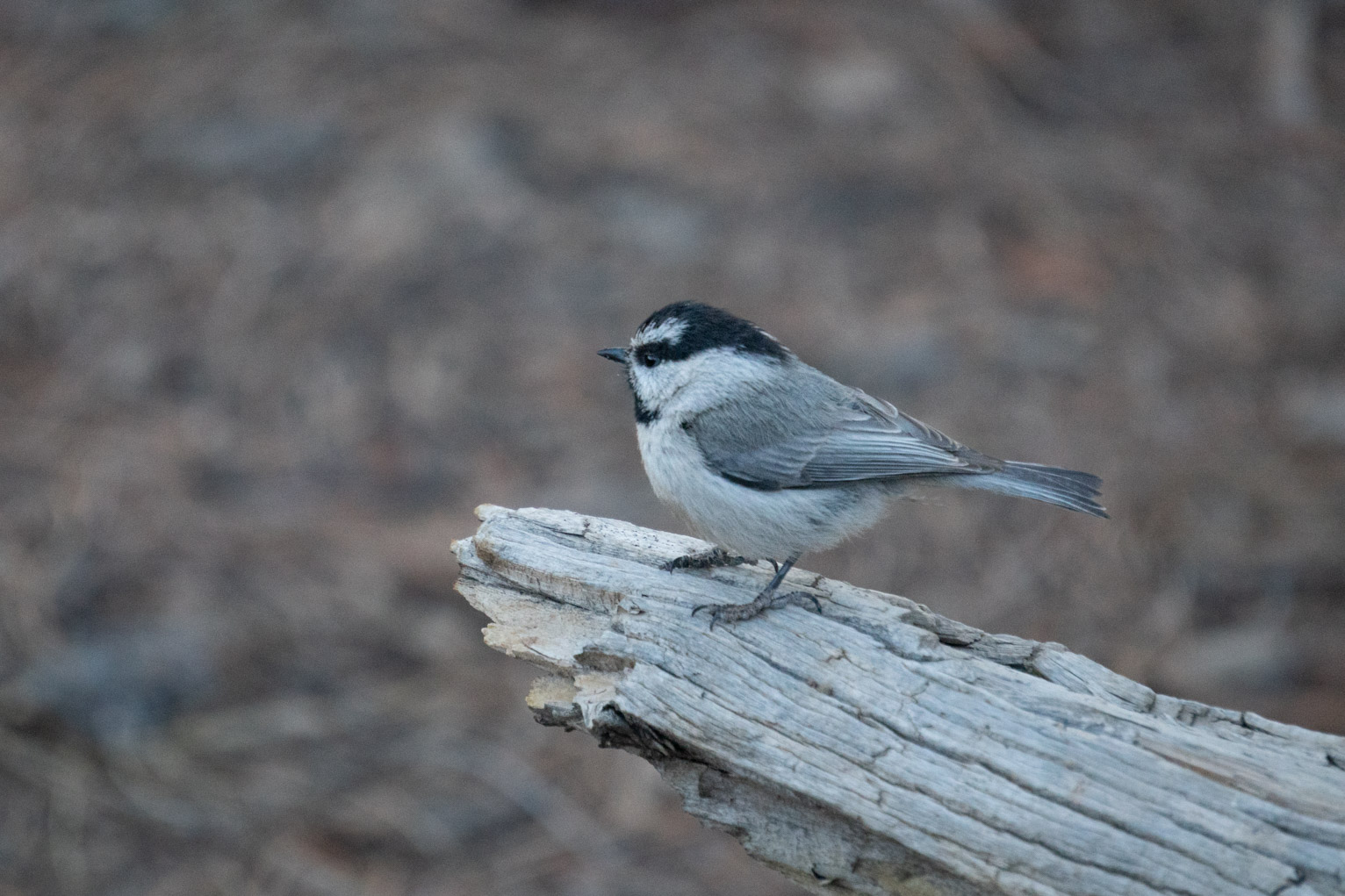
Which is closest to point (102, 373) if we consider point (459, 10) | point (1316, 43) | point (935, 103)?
point (459, 10)

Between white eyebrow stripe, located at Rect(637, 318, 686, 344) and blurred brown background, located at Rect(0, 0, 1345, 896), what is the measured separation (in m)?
2.78

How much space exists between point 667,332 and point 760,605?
1.08 metres

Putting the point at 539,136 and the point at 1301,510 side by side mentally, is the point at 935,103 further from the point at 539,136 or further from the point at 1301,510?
the point at 1301,510

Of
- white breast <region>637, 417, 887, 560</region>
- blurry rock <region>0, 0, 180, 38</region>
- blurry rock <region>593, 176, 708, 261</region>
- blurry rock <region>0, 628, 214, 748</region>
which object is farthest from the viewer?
blurry rock <region>0, 0, 180, 38</region>

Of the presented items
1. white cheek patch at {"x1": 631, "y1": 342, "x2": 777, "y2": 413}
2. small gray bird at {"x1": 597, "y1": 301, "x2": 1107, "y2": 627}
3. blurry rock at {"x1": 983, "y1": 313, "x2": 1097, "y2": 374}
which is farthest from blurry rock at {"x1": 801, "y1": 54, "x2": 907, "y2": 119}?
white cheek patch at {"x1": 631, "y1": 342, "x2": 777, "y2": 413}

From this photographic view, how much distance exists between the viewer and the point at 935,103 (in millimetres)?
10047

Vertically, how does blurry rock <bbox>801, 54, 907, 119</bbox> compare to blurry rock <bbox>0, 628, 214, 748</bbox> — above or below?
above

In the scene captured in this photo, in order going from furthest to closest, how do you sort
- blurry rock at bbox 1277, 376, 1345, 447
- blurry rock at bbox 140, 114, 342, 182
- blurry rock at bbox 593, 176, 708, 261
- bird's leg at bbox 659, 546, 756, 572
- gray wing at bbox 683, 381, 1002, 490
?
blurry rock at bbox 140, 114, 342, 182, blurry rock at bbox 593, 176, 708, 261, blurry rock at bbox 1277, 376, 1345, 447, bird's leg at bbox 659, 546, 756, 572, gray wing at bbox 683, 381, 1002, 490

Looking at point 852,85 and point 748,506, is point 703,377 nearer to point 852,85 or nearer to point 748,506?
point 748,506

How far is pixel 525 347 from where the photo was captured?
27.3 ft

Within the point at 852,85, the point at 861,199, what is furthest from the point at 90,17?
the point at 861,199

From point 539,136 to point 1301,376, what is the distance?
604cm

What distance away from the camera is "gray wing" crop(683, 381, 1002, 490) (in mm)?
4105

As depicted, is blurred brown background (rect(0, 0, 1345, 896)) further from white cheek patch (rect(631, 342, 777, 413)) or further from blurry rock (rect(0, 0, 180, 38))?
white cheek patch (rect(631, 342, 777, 413))
